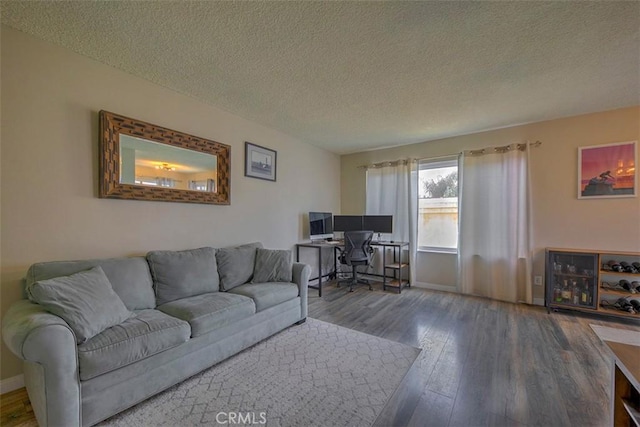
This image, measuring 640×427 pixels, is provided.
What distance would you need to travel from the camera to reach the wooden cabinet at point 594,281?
2.93 meters

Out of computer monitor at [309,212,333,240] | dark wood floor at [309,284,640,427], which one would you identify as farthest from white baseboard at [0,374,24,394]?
computer monitor at [309,212,333,240]

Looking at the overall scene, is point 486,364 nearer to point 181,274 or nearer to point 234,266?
point 234,266

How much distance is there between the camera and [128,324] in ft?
5.57

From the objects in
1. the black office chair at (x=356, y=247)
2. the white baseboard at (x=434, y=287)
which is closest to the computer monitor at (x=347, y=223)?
the black office chair at (x=356, y=247)

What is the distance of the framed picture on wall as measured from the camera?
3.04 m

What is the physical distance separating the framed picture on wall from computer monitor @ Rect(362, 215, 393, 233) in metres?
2.47

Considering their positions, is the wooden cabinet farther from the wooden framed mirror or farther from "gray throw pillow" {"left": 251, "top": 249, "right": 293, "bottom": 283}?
the wooden framed mirror

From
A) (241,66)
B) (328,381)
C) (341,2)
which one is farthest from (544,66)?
(328,381)

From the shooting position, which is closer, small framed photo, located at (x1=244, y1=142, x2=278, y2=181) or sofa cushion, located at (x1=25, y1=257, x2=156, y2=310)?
sofa cushion, located at (x1=25, y1=257, x2=156, y2=310)

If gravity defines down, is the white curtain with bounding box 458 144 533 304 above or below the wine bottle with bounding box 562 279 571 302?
above

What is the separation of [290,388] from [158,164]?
7.74 feet

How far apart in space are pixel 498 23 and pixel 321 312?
3221 mm

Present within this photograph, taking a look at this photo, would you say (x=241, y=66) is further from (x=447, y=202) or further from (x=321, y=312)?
(x=447, y=202)

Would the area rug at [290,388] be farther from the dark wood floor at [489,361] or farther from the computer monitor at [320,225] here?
the computer monitor at [320,225]
